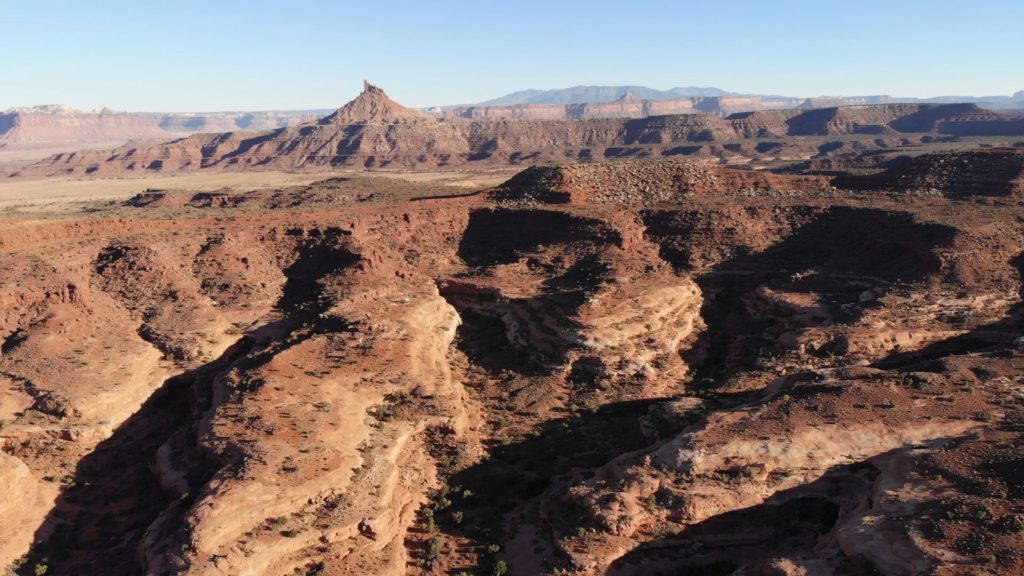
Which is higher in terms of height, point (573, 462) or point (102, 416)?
point (102, 416)

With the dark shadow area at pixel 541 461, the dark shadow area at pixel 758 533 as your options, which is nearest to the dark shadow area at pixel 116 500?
the dark shadow area at pixel 541 461

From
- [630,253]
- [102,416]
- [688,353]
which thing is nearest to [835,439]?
[688,353]

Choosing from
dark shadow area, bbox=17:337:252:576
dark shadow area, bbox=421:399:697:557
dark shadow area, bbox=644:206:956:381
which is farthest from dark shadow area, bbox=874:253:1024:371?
dark shadow area, bbox=17:337:252:576

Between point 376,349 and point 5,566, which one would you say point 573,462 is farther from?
point 5,566

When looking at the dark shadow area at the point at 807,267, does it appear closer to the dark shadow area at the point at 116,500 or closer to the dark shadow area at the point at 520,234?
the dark shadow area at the point at 520,234

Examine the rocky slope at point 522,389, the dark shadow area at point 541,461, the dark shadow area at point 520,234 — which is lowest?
the dark shadow area at point 541,461

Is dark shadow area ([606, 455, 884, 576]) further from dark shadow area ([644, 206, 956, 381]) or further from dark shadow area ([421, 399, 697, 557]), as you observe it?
dark shadow area ([644, 206, 956, 381])
